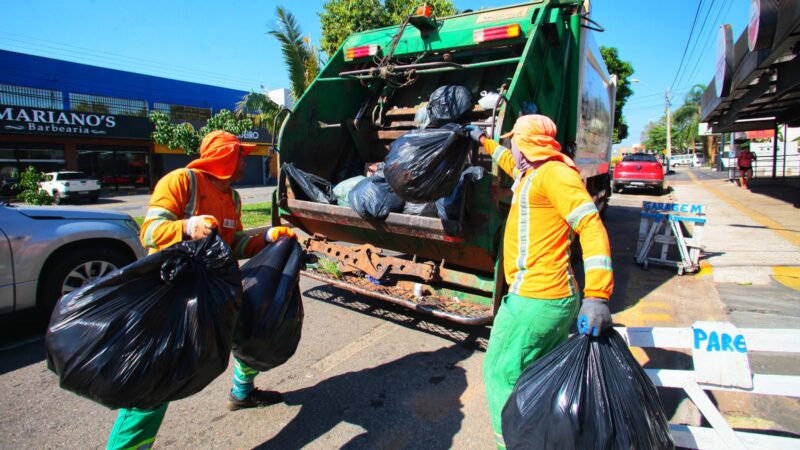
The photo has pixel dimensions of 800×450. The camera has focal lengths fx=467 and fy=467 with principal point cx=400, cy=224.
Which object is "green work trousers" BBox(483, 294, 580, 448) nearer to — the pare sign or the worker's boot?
the pare sign

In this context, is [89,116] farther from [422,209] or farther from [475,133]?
[475,133]

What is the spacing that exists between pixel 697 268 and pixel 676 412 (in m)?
3.66

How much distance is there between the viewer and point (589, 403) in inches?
63.0

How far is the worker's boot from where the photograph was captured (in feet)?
8.67

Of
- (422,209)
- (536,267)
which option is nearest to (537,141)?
(536,267)

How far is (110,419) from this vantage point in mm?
2607

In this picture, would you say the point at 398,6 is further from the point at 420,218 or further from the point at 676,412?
the point at 676,412

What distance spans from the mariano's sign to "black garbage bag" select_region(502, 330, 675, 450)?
23.8 metres

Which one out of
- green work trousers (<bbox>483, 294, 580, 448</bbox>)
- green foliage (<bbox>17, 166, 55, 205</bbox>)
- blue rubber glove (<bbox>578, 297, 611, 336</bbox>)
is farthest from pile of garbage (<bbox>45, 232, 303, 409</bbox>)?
green foliage (<bbox>17, 166, 55, 205</bbox>)

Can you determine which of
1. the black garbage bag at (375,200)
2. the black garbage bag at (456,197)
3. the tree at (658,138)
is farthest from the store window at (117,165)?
the tree at (658,138)

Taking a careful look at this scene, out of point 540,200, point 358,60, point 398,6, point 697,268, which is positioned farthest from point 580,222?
point 398,6

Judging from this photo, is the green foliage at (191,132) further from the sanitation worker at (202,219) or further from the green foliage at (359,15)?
the sanitation worker at (202,219)

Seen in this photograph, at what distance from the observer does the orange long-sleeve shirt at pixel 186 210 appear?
199cm

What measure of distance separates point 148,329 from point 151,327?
0.01m
